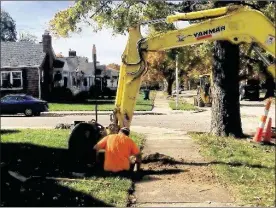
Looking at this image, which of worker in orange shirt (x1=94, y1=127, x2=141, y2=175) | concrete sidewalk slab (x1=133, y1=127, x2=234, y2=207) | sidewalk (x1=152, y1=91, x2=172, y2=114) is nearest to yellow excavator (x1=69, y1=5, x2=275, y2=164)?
worker in orange shirt (x1=94, y1=127, x2=141, y2=175)

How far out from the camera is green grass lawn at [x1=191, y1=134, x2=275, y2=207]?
740 centimetres

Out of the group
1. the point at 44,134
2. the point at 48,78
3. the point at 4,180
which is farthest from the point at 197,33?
the point at 48,78

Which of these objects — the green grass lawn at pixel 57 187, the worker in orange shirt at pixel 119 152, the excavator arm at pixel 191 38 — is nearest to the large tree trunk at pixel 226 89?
the excavator arm at pixel 191 38

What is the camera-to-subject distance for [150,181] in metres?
8.79

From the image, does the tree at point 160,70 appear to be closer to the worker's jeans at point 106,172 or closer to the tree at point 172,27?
the tree at point 172,27

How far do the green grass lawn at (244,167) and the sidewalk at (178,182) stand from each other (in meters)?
0.27

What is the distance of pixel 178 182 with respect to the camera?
8.70m

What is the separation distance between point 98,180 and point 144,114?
763 inches

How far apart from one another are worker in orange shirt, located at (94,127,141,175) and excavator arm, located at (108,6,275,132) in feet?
3.91

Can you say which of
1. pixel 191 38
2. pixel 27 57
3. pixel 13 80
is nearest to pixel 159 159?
pixel 191 38

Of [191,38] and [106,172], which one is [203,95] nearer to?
[191,38]

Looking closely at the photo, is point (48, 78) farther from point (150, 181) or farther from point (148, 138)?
point (150, 181)

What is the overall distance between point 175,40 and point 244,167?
131 inches

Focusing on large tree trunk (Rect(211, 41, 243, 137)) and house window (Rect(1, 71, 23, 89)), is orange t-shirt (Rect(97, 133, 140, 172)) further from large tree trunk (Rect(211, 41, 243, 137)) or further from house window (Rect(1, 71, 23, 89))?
house window (Rect(1, 71, 23, 89))
